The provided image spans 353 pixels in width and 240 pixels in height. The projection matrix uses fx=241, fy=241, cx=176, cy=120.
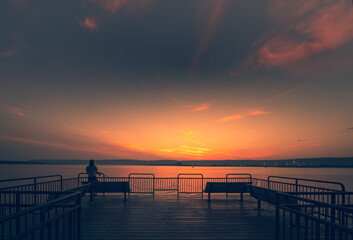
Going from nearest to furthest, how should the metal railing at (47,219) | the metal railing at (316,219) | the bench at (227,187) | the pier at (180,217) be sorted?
the metal railing at (47,219) → the metal railing at (316,219) → the pier at (180,217) → the bench at (227,187)

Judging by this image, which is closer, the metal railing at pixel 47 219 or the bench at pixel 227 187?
the metal railing at pixel 47 219

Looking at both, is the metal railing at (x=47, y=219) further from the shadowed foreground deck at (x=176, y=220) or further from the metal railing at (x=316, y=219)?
the metal railing at (x=316, y=219)

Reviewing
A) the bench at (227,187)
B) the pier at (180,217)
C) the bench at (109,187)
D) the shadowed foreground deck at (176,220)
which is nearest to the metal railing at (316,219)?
the pier at (180,217)

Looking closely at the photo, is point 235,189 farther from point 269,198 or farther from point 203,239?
point 203,239

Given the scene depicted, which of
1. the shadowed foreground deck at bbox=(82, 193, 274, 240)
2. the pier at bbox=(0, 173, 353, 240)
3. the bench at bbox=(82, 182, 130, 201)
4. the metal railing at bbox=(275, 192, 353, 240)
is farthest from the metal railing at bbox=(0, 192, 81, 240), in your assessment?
the metal railing at bbox=(275, 192, 353, 240)

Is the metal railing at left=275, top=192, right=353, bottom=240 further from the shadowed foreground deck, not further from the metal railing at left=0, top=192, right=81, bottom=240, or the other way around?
the metal railing at left=0, top=192, right=81, bottom=240

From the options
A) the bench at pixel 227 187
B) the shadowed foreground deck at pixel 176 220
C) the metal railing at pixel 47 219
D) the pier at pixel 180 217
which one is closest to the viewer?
the metal railing at pixel 47 219

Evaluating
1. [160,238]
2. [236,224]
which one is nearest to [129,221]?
[160,238]

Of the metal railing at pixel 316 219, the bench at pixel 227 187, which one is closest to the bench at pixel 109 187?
the bench at pixel 227 187

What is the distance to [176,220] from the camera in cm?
890

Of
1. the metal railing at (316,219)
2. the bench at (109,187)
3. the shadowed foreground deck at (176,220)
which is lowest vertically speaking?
the shadowed foreground deck at (176,220)

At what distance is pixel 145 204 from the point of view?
39.5 feet

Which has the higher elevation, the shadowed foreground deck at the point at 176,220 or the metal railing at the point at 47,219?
the metal railing at the point at 47,219

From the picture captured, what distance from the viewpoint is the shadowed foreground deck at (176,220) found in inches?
287
